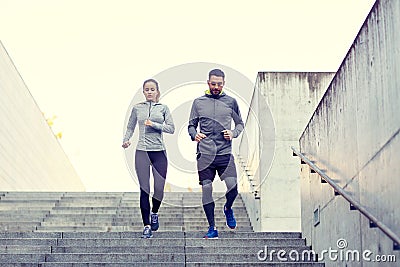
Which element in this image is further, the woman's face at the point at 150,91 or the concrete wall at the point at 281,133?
the concrete wall at the point at 281,133

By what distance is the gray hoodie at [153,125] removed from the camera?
920 centimetres

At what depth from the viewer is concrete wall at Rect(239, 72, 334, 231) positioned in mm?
12531

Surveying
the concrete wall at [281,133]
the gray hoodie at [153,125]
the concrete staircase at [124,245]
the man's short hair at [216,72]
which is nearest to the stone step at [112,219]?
the concrete staircase at [124,245]

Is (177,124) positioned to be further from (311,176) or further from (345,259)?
(345,259)

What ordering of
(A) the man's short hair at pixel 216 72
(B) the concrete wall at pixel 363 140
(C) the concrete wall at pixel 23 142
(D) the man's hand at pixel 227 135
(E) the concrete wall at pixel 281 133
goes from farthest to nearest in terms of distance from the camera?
(C) the concrete wall at pixel 23 142, (E) the concrete wall at pixel 281 133, (A) the man's short hair at pixel 216 72, (D) the man's hand at pixel 227 135, (B) the concrete wall at pixel 363 140

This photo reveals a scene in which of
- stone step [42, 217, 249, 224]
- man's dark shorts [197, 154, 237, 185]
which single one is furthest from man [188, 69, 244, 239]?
stone step [42, 217, 249, 224]

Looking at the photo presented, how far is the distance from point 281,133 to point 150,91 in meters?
3.81

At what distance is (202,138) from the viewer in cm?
899

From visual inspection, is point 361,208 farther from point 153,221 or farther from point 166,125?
point 153,221

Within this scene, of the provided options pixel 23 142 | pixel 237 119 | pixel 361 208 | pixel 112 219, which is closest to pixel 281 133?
pixel 112 219

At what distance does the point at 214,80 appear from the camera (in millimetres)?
9078

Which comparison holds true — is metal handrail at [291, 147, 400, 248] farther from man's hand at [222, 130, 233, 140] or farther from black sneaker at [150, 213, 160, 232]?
black sneaker at [150, 213, 160, 232]

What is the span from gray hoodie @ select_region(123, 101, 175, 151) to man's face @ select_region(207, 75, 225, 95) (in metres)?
0.57

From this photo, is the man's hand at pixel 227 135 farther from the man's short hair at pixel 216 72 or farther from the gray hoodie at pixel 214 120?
the man's short hair at pixel 216 72
